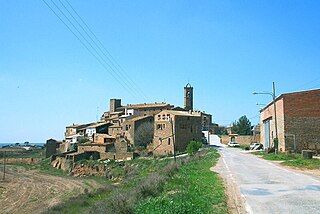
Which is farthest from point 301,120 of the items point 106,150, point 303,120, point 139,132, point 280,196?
point 106,150

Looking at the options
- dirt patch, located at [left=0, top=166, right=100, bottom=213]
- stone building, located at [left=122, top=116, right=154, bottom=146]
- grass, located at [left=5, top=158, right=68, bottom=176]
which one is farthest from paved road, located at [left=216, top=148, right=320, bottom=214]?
stone building, located at [left=122, top=116, right=154, bottom=146]

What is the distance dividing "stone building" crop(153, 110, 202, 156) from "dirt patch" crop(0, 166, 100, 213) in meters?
16.8

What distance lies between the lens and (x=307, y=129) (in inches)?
1538

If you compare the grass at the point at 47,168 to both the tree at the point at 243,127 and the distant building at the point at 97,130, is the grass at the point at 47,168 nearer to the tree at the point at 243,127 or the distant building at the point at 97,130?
the distant building at the point at 97,130

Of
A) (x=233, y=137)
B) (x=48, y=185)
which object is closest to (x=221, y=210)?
(x=48, y=185)

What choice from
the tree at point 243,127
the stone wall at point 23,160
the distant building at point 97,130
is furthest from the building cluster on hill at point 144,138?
the tree at point 243,127

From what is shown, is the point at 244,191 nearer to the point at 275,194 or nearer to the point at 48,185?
the point at 275,194

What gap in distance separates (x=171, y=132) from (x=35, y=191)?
26875mm

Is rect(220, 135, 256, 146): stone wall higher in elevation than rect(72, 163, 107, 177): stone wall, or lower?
higher

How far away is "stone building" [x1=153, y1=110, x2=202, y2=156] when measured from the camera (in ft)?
206

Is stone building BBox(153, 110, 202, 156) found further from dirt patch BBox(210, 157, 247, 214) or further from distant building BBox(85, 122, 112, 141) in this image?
dirt patch BBox(210, 157, 247, 214)

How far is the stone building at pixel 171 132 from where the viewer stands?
206 ft

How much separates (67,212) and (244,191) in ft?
54.0

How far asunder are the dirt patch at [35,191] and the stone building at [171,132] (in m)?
16.8
